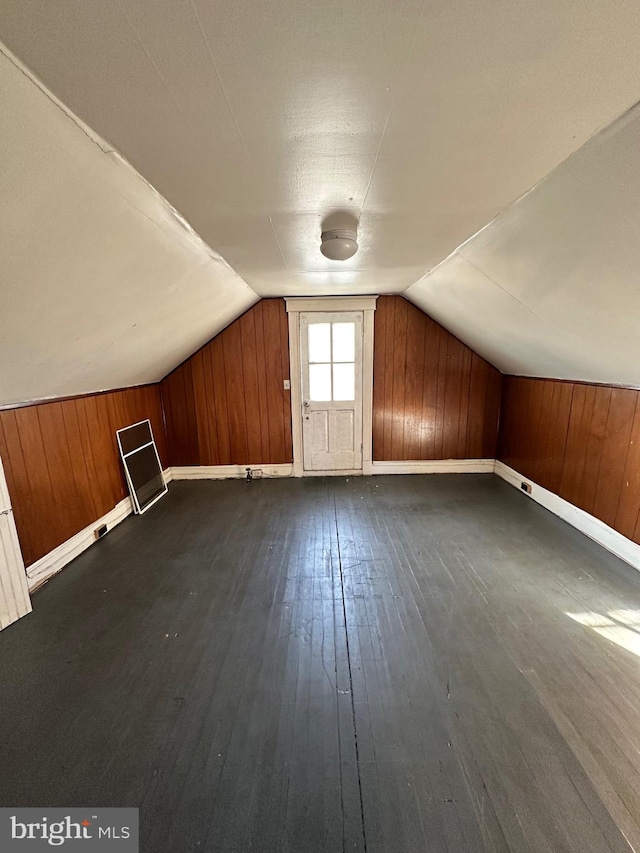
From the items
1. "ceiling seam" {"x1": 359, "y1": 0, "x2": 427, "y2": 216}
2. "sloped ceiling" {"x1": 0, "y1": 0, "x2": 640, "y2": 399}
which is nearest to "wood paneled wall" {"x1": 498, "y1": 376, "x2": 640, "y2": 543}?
"sloped ceiling" {"x1": 0, "y1": 0, "x2": 640, "y2": 399}

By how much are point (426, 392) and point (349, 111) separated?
138 inches

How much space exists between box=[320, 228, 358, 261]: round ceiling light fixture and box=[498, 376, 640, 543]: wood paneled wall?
2220mm

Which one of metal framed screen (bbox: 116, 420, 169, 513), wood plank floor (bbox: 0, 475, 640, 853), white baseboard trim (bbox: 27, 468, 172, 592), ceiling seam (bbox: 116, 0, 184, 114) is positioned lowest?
wood plank floor (bbox: 0, 475, 640, 853)

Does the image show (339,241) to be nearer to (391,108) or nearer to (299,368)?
(391,108)

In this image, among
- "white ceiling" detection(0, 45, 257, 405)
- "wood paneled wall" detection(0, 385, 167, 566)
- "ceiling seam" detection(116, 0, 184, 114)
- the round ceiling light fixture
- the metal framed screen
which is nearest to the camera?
"ceiling seam" detection(116, 0, 184, 114)

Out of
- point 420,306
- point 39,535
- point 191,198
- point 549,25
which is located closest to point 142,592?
point 39,535

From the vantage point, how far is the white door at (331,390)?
414 centimetres

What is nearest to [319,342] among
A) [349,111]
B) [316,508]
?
[316,508]

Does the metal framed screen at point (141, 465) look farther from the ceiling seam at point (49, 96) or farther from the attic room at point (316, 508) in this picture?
the ceiling seam at point (49, 96)

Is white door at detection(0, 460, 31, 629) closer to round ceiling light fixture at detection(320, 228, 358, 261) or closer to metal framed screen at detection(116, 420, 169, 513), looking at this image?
metal framed screen at detection(116, 420, 169, 513)

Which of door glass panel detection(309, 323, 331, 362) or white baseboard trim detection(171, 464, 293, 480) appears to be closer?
door glass panel detection(309, 323, 331, 362)

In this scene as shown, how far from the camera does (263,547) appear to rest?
2.83m

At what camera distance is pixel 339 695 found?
5.14 feet

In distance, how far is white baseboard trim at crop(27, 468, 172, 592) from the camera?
2.35 metres
